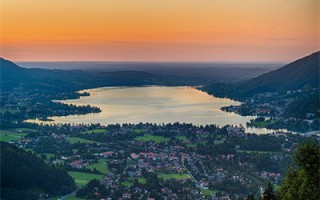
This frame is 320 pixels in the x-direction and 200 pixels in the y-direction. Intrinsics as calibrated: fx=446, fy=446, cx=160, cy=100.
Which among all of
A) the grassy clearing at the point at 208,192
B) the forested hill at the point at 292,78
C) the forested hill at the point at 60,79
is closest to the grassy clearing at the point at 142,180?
the grassy clearing at the point at 208,192

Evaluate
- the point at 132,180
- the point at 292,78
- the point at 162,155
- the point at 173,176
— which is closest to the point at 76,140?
the point at 162,155

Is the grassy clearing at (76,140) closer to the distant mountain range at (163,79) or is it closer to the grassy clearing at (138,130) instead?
the grassy clearing at (138,130)

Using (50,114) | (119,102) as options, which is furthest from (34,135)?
(119,102)

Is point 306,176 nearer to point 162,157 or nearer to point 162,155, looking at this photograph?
point 162,157

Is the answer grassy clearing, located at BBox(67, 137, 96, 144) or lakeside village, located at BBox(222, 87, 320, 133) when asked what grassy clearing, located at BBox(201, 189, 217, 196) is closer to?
lakeside village, located at BBox(222, 87, 320, 133)

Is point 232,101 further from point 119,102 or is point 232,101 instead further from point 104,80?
point 104,80
